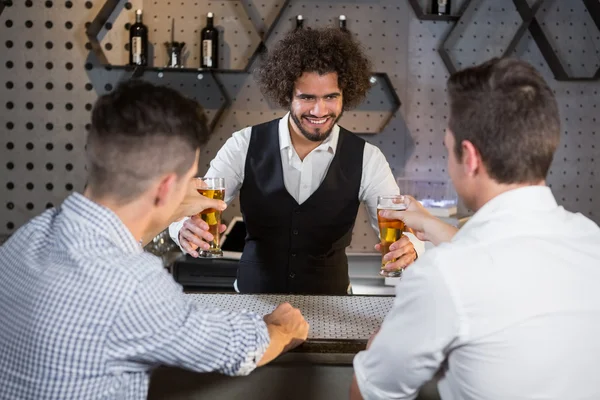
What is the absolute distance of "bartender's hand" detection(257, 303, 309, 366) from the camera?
1.60m

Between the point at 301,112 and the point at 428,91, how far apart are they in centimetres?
188

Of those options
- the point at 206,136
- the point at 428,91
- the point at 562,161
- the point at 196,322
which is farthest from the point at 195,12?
the point at 196,322

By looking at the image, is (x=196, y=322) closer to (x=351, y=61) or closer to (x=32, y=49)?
(x=351, y=61)

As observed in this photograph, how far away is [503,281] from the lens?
4.10 ft

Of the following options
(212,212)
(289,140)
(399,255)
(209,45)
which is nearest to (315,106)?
(289,140)

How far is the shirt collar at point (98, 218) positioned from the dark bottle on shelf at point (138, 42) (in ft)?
9.26

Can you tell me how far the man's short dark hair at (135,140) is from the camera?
4.66 feet

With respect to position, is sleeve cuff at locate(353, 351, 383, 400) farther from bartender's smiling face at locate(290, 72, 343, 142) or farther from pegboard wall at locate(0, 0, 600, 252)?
pegboard wall at locate(0, 0, 600, 252)

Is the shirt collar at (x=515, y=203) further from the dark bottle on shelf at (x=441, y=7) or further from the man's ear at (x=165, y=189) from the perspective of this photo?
the dark bottle on shelf at (x=441, y=7)

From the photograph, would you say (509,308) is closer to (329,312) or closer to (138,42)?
(329,312)

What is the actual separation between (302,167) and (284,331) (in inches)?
48.1

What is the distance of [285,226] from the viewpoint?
2.80 meters

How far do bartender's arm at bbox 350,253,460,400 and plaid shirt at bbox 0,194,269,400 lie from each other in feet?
1.01

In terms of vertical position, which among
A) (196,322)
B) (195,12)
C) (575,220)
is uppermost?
(195,12)
